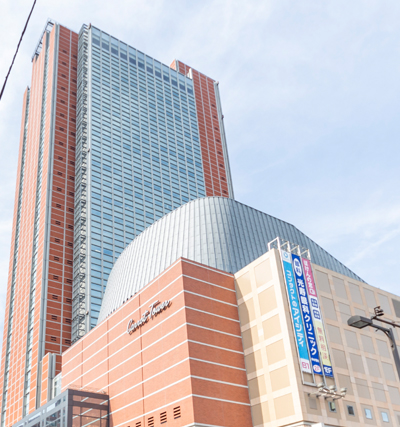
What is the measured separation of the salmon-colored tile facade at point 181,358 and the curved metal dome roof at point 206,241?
9.62 m

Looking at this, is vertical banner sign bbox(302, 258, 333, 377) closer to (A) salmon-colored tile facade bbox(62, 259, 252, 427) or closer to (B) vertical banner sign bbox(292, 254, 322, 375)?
(B) vertical banner sign bbox(292, 254, 322, 375)

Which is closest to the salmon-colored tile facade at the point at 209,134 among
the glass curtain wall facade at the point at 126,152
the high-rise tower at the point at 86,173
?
the high-rise tower at the point at 86,173

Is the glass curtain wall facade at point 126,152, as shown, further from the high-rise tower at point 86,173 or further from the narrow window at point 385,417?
the narrow window at point 385,417

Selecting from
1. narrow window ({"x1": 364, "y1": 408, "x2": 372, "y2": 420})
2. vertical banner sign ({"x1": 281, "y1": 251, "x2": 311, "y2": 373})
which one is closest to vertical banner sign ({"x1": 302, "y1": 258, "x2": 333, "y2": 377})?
vertical banner sign ({"x1": 281, "y1": 251, "x2": 311, "y2": 373})

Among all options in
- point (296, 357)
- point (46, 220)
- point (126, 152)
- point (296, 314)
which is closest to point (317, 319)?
point (296, 314)

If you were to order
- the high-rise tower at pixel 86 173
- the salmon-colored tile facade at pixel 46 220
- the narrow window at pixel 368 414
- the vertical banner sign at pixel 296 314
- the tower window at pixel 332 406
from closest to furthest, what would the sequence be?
the tower window at pixel 332 406 < the vertical banner sign at pixel 296 314 < the narrow window at pixel 368 414 < the salmon-colored tile facade at pixel 46 220 < the high-rise tower at pixel 86 173

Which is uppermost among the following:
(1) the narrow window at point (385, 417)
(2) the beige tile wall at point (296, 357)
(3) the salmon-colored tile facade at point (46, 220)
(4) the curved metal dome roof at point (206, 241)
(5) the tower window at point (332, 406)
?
(3) the salmon-colored tile facade at point (46, 220)

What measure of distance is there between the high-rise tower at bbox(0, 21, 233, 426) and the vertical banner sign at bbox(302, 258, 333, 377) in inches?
2558

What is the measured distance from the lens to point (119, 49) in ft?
540

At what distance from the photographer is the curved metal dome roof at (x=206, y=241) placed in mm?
68688

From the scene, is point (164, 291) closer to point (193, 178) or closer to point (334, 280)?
point (334, 280)

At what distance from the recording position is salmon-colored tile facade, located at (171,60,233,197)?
525 feet

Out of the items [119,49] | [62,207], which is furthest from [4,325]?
[119,49]

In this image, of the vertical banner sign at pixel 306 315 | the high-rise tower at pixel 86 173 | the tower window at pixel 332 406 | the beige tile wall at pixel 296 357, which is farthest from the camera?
the high-rise tower at pixel 86 173
